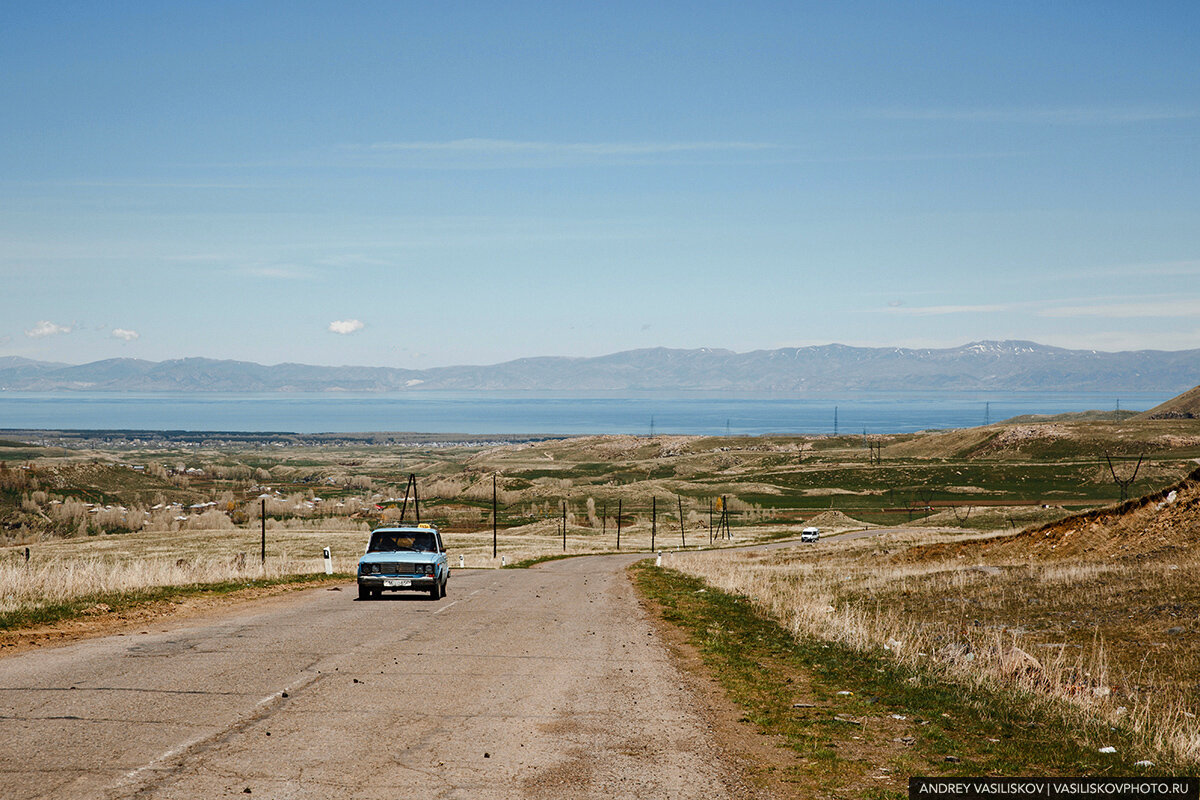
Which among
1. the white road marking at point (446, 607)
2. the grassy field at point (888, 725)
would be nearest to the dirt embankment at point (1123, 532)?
the grassy field at point (888, 725)

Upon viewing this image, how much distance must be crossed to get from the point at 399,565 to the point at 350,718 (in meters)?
14.6

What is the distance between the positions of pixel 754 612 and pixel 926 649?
6.45m

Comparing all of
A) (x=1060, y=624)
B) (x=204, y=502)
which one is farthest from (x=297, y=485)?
(x=1060, y=624)

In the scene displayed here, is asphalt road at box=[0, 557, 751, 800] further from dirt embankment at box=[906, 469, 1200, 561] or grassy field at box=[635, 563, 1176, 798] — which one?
dirt embankment at box=[906, 469, 1200, 561]

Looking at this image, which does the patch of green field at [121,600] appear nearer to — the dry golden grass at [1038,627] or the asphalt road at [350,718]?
the asphalt road at [350,718]

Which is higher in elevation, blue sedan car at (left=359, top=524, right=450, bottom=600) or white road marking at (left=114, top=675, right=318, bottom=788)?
white road marking at (left=114, top=675, right=318, bottom=788)

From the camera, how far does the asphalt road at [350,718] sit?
762 cm

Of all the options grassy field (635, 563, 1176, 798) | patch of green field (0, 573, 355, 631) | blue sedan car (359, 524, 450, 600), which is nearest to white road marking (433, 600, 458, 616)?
blue sedan car (359, 524, 450, 600)

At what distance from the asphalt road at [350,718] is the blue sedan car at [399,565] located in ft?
20.9

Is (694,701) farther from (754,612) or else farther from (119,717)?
(754,612)

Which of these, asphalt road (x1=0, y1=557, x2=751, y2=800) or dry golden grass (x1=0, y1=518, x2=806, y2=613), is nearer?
asphalt road (x1=0, y1=557, x2=751, y2=800)

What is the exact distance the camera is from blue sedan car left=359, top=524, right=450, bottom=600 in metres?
23.9

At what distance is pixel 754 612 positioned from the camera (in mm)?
22328

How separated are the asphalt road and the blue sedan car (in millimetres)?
6367
